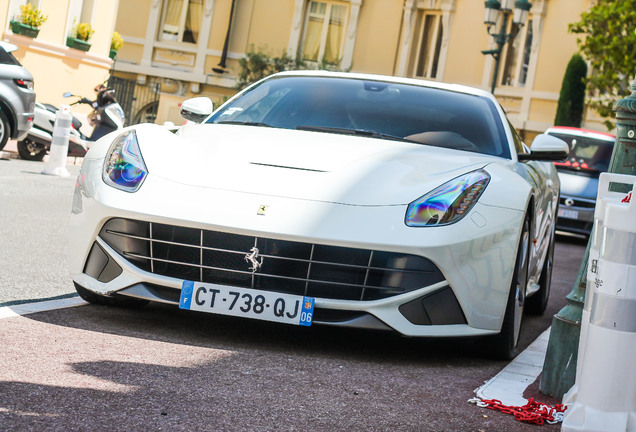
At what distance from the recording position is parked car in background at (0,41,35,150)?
15070 millimetres

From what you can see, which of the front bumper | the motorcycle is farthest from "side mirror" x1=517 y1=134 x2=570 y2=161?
the motorcycle

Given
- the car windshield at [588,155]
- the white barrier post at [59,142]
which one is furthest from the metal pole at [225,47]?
the white barrier post at [59,142]

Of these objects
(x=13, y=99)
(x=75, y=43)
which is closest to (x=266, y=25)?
(x=75, y=43)

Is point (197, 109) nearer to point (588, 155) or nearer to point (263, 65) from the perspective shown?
point (588, 155)

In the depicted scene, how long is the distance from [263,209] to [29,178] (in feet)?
31.0

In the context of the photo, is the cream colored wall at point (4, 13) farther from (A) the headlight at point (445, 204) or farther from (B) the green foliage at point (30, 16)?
(A) the headlight at point (445, 204)

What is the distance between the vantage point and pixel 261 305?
456 centimetres

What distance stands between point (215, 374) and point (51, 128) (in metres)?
13.5

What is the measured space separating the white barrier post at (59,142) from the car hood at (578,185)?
740 centimetres

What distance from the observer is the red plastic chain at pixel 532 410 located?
3.89 m

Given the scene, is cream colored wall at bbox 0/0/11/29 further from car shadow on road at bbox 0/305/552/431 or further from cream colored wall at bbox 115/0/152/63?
car shadow on road at bbox 0/305/552/431

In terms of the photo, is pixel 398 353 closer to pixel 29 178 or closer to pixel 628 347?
pixel 628 347

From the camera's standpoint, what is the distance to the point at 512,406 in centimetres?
404

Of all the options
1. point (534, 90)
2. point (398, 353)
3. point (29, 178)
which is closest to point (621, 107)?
point (398, 353)
